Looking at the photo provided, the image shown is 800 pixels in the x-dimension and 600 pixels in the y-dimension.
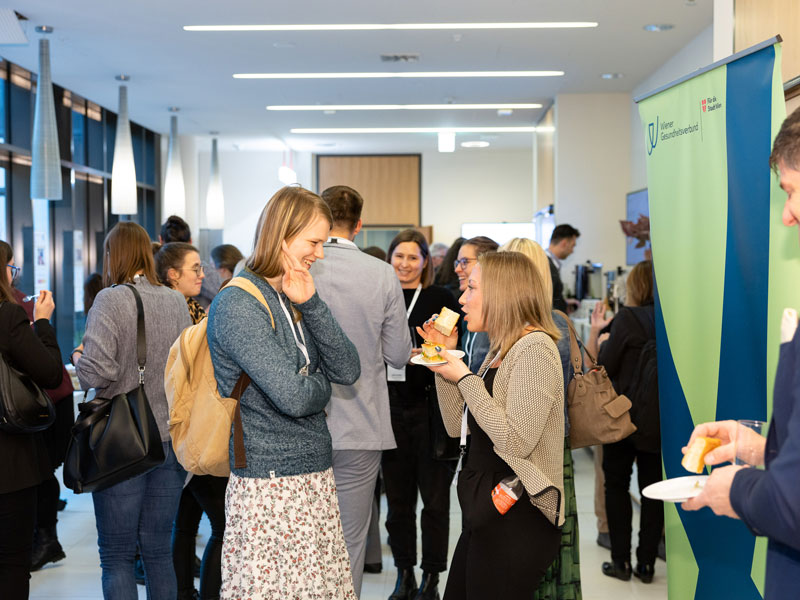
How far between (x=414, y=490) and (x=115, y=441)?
146cm

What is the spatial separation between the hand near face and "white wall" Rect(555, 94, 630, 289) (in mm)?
7534

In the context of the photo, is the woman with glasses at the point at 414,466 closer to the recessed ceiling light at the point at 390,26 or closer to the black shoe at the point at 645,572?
the black shoe at the point at 645,572

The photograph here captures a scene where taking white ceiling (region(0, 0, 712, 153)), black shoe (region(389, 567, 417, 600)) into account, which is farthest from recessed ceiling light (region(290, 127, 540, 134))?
black shoe (region(389, 567, 417, 600))

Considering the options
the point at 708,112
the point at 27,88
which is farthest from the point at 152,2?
the point at 708,112

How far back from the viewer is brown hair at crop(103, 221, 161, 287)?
289 cm

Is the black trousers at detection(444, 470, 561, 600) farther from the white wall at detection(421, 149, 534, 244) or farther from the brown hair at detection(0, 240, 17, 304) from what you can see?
the white wall at detection(421, 149, 534, 244)

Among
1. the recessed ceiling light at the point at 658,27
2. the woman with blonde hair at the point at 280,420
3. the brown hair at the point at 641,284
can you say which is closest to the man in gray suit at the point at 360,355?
the woman with blonde hair at the point at 280,420

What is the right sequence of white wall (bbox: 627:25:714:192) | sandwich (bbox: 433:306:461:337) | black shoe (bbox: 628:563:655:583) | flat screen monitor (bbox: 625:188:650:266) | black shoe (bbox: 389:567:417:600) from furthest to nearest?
flat screen monitor (bbox: 625:188:650:266)
white wall (bbox: 627:25:714:192)
black shoe (bbox: 628:563:655:583)
black shoe (bbox: 389:567:417:600)
sandwich (bbox: 433:306:461:337)

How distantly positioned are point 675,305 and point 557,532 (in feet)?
3.11

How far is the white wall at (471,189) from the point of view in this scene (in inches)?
568

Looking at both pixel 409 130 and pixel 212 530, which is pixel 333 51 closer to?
pixel 409 130

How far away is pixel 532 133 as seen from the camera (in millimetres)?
12289

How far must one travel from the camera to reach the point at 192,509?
3289 millimetres

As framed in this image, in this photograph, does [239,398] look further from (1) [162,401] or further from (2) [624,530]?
(2) [624,530]
